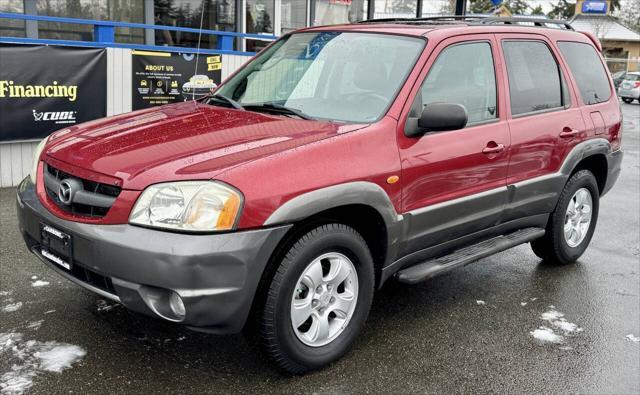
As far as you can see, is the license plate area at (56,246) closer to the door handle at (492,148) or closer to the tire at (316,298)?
the tire at (316,298)

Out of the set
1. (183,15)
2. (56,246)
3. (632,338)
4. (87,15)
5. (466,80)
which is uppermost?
(183,15)

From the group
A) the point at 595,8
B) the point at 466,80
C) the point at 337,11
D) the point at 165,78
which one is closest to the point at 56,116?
the point at 165,78

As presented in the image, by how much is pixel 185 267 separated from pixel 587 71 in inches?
155

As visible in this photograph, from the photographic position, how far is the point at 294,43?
15.2 ft

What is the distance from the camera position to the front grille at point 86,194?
10.2 feet

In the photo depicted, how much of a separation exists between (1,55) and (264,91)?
392 centimetres

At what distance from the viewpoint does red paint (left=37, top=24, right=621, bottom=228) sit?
120 inches

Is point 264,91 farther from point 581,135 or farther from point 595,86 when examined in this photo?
point 595,86

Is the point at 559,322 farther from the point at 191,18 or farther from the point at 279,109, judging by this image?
the point at 191,18

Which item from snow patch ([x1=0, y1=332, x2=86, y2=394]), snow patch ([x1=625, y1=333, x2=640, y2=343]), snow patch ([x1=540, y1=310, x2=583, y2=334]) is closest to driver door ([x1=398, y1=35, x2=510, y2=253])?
snow patch ([x1=540, y1=310, x2=583, y2=334])

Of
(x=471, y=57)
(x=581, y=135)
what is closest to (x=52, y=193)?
(x=471, y=57)

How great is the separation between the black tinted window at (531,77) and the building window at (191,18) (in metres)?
7.31

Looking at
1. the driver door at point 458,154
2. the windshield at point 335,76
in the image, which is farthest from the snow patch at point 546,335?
the windshield at point 335,76

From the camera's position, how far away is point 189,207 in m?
2.94
